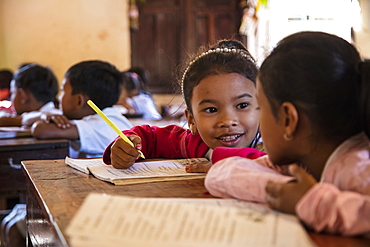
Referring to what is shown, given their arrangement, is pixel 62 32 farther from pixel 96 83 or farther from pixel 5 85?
pixel 96 83

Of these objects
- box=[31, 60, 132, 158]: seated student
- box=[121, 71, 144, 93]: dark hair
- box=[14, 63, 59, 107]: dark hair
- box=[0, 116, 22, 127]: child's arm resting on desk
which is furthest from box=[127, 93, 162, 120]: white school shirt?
box=[31, 60, 132, 158]: seated student

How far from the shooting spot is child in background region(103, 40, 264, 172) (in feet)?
4.05

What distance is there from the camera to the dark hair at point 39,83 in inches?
128

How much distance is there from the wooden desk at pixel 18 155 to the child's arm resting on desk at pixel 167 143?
0.66 m

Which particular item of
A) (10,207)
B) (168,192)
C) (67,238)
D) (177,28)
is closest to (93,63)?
(10,207)

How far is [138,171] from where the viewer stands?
3.69ft

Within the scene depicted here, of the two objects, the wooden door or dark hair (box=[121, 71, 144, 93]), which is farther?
the wooden door

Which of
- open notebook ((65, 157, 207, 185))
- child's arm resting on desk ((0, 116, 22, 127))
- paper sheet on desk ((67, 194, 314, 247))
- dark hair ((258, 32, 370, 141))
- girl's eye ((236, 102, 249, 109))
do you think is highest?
dark hair ((258, 32, 370, 141))

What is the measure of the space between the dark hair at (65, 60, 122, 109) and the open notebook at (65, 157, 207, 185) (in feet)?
3.78

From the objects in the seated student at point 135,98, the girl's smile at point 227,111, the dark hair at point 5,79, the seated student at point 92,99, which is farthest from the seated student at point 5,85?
the girl's smile at point 227,111

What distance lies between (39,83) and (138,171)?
7.79ft

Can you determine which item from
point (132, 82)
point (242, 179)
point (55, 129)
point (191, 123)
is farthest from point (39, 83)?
point (242, 179)

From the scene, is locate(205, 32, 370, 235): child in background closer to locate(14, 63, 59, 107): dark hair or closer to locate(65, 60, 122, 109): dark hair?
locate(65, 60, 122, 109): dark hair

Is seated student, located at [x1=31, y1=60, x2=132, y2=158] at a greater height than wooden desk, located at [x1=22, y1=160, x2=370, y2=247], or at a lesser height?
lesser
